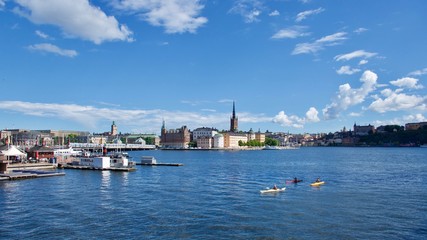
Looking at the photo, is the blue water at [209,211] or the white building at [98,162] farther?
the white building at [98,162]

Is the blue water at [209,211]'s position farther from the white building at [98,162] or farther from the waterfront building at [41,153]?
the waterfront building at [41,153]

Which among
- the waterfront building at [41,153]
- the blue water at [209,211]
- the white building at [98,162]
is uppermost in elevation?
the waterfront building at [41,153]

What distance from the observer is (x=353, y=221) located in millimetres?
35188

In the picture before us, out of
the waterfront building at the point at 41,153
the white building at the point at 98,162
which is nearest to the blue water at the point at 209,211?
the white building at the point at 98,162

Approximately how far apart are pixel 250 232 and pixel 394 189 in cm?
3309

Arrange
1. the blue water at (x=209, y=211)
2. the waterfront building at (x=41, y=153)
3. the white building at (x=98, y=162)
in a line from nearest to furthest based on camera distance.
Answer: the blue water at (x=209, y=211), the white building at (x=98, y=162), the waterfront building at (x=41, y=153)

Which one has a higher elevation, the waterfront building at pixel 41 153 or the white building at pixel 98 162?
the waterfront building at pixel 41 153

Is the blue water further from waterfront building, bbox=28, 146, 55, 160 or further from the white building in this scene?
waterfront building, bbox=28, 146, 55, 160

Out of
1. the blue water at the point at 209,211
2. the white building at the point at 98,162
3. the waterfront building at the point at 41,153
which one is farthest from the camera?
the waterfront building at the point at 41,153

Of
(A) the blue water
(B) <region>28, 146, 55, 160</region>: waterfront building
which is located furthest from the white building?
(A) the blue water

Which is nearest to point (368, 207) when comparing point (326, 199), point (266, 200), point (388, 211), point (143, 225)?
point (388, 211)

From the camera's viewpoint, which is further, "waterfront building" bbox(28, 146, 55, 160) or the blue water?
"waterfront building" bbox(28, 146, 55, 160)

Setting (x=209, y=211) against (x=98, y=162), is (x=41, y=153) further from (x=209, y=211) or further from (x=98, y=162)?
(x=209, y=211)

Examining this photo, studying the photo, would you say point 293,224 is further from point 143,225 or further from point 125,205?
point 125,205
